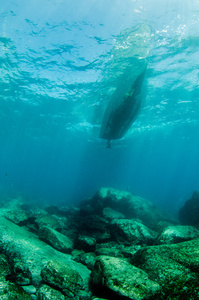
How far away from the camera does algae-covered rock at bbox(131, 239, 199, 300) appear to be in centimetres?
248

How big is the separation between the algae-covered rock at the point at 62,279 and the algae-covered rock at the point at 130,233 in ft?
11.1

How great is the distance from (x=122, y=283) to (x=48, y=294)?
1.36 metres

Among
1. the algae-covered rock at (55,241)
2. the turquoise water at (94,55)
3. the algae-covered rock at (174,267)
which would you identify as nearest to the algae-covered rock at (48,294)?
the algae-covered rock at (174,267)

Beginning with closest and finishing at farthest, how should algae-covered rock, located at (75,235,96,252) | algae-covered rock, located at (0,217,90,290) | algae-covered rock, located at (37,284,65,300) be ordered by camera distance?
1. algae-covered rock, located at (37,284,65,300)
2. algae-covered rock, located at (0,217,90,290)
3. algae-covered rock, located at (75,235,96,252)

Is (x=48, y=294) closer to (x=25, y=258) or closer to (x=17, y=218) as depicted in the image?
(x=25, y=258)

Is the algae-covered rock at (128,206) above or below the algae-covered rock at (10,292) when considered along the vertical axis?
above

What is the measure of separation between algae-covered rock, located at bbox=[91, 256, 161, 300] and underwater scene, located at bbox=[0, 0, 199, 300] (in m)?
0.02

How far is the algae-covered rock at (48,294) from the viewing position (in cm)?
276

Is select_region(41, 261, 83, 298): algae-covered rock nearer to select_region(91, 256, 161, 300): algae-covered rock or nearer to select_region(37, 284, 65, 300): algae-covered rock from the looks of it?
select_region(37, 284, 65, 300): algae-covered rock

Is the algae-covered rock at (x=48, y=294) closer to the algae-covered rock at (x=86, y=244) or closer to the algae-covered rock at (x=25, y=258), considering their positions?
the algae-covered rock at (x=25, y=258)

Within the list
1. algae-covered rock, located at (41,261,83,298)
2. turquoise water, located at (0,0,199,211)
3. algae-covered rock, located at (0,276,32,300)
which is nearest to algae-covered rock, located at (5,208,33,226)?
algae-covered rock, located at (41,261,83,298)

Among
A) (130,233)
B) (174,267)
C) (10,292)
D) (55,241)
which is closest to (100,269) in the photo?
(174,267)

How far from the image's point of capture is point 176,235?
530 cm

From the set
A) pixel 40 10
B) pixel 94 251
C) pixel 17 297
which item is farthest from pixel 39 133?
pixel 17 297
